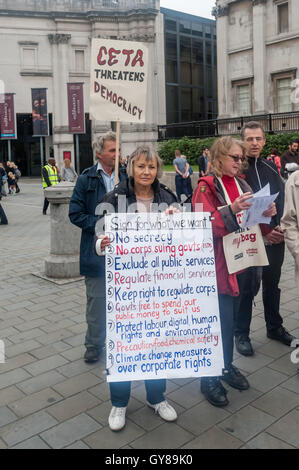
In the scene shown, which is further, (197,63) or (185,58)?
(197,63)

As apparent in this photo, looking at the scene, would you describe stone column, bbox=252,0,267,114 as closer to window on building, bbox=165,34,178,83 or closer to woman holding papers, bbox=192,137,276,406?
window on building, bbox=165,34,178,83

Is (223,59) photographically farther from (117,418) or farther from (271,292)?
(117,418)

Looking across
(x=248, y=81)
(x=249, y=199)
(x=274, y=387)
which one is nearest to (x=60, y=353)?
(x=274, y=387)

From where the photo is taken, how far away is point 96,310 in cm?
457

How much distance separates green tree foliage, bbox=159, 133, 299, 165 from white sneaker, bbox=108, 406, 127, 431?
1987cm

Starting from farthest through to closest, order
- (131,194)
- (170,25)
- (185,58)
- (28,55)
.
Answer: (185,58)
(170,25)
(28,55)
(131,194)

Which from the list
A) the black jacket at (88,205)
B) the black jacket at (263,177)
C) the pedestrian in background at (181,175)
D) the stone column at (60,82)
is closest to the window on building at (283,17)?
the pedestrian in background at (181,175)

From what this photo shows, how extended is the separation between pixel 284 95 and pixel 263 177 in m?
25.7

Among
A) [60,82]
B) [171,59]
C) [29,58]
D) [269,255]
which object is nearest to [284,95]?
[171,59]

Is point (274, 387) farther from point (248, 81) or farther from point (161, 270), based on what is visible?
point (248, 81)

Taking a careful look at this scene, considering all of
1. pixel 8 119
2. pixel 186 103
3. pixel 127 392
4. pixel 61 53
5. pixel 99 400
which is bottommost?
pixel 99 400

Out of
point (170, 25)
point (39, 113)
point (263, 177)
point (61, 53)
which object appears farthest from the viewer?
point (170, 25)

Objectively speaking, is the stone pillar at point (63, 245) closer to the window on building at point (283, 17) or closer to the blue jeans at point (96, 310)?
the blue jeans at point (96, 310)

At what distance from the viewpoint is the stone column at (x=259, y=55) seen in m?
27.9
